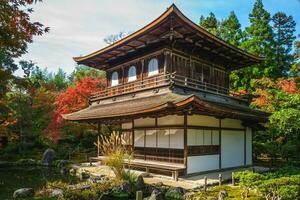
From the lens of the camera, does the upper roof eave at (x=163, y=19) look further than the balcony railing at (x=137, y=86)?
No

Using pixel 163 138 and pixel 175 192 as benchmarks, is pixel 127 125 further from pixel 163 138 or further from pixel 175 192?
pixel 175 192

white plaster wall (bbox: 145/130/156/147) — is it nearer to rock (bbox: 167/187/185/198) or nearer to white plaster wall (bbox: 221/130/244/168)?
white plaster wall (bbox: 221/130/244/168)

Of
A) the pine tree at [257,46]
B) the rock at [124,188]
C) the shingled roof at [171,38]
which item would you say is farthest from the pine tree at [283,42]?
the rock at [124,188]

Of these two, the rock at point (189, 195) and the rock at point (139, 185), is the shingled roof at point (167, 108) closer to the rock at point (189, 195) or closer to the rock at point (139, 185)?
the rock at point (139, 185)

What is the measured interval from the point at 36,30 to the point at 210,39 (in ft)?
31.6

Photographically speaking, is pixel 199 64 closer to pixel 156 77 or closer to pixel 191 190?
pixel 156 77

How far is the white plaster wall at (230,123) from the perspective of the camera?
15229mm

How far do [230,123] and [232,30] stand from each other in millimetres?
20681

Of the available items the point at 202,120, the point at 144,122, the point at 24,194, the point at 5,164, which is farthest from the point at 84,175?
the point at 5,164

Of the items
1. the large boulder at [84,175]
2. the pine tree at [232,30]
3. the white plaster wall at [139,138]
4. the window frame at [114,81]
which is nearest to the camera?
the large boulder at [84,175]

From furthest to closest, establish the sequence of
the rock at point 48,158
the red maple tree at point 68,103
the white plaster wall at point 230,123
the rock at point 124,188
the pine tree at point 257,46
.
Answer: the pine tree at point 257,46 → the red maple tree at point 68,103 → the rock at point 48,158 → the white plaster wall at point 230,123 → the rock at point 124,188

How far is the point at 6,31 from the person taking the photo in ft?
22.7

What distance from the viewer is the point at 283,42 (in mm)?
32250

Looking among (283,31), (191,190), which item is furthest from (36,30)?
(283,31)
